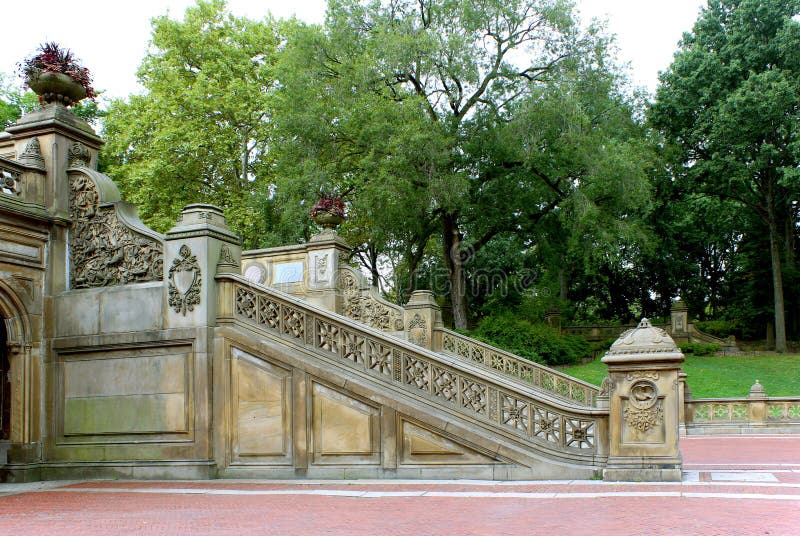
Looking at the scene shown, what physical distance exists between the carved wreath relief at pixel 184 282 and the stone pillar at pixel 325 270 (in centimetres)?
854

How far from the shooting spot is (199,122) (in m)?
40.7

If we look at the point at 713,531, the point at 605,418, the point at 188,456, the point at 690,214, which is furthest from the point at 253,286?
the point at 690,214

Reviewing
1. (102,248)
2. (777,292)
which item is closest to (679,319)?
(777,292)

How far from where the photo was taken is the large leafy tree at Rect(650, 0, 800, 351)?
39156 mm

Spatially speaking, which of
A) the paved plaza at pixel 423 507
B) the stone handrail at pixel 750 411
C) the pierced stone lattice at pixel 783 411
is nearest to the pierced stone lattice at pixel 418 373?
the paved plaza at pixel 423 507

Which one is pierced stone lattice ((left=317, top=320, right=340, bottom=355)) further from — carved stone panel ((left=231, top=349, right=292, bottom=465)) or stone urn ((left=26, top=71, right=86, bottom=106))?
stone urn ((left=26, top=71, right=86, bottom=106))

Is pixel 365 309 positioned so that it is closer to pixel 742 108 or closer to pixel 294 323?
pixel 294 323

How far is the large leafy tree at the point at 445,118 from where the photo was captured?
32.3 metres

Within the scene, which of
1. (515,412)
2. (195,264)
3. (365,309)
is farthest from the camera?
(365,309)

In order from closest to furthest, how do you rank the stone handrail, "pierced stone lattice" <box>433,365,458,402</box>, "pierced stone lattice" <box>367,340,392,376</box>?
"pierced stone lattice" <box>433,365,458,402</box> → "pierced stone lattice" <box>367,340,392,376</box> → the stone handrail

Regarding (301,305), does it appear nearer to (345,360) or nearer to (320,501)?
(345,360)

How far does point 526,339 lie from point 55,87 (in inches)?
971

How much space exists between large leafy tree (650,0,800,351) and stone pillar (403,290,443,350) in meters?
23.9

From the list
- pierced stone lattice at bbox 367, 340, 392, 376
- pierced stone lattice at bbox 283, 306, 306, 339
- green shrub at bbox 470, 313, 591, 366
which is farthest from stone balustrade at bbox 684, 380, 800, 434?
pierced stone lattice at bbox 283, 306, 306, 339
